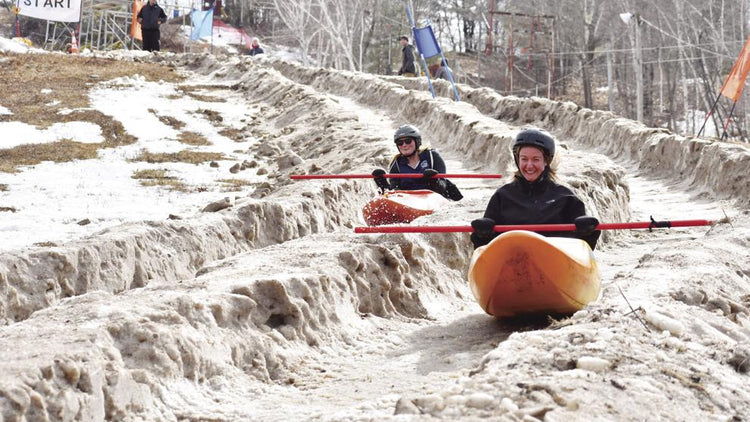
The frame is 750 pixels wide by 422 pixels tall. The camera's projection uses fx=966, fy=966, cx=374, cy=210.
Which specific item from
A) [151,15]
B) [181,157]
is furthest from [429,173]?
[151,15]

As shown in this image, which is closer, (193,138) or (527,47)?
(193,138)

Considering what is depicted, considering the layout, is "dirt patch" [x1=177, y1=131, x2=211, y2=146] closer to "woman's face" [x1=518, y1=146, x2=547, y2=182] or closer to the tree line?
"woman's face" [x1=518, y1=146, x2=547, y2=182]

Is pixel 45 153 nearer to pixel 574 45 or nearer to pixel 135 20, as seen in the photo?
pixel 135 20

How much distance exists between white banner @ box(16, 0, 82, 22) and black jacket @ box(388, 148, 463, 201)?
92.8 feet

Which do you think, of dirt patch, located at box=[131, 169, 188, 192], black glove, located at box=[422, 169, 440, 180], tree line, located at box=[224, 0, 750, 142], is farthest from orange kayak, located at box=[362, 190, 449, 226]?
tree line, located at box=[224, 0, 750, 142]

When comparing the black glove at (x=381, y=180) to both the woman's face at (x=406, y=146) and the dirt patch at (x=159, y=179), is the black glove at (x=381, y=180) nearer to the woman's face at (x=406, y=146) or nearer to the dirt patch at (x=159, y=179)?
the woman's face at (x=406, y=146)

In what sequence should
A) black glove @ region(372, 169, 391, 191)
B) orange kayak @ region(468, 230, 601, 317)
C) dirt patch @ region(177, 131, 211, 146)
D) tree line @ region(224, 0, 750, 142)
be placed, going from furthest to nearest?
tree line @ region(224, 0, 750, 142), dirt patch @ region(177, 131, 211, 146), black glove @ region(372, 169, 391, 191), orange kayak @ region(468, 230, 601, 317)

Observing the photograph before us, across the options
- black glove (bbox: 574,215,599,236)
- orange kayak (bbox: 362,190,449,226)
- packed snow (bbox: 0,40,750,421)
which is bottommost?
packed snow (bbox: 0,40,750,421)

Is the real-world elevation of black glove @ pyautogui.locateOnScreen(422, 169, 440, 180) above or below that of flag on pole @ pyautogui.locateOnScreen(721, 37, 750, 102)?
below

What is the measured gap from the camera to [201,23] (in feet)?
133

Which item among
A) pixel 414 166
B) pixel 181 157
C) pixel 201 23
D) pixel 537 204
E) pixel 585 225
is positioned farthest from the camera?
pixel 201 23

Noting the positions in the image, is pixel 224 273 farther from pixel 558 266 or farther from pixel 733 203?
pixel 733 203

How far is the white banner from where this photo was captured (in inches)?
1403

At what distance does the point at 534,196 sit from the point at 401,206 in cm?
308
